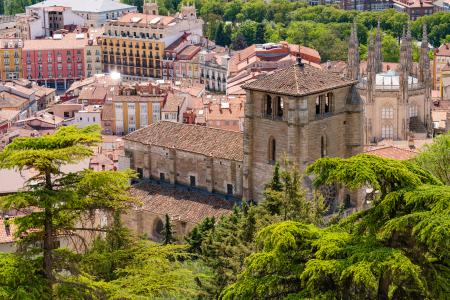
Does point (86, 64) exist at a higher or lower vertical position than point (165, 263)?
lower

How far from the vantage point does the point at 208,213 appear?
53531 mm

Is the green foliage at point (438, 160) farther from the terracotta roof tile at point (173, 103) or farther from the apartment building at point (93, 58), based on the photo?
the apartment building at point (93, 58)

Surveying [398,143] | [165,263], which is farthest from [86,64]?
[165,263]

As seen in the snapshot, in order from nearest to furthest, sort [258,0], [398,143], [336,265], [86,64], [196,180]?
[336,265]
[196,180]
[398,143]
[86,64]
[258,0]

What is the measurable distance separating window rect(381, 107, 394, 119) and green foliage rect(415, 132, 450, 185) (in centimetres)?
2495

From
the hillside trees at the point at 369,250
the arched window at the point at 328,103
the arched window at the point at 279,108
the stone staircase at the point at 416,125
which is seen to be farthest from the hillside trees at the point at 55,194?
the stone staircase at the point at 416,125

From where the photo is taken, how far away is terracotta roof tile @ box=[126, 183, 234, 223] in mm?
53656

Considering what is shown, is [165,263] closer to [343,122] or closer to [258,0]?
[343,122]

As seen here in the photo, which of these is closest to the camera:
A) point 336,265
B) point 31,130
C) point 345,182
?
point 336,265

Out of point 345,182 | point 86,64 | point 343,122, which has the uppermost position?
point 345,182

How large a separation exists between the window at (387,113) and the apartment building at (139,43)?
47.9 metres

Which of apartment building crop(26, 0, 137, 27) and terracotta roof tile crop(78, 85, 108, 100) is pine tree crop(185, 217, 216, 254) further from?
apartment building crop(26, 0, 137, 27)

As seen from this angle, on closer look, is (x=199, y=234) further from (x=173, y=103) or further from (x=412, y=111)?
(x=173, y=103)

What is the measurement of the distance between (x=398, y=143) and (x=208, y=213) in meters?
25.6
